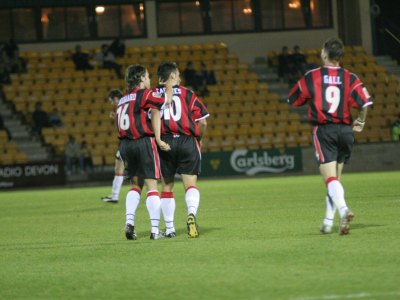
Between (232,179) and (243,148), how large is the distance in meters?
2.33

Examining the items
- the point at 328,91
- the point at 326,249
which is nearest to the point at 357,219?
the point at 328,91

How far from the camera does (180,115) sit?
39.2 ft

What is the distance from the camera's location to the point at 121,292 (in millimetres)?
7719

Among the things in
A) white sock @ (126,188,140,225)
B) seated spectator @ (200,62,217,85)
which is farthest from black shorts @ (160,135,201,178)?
seated spectator @ (200,62,217,85)

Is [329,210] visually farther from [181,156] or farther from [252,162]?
[252,162]

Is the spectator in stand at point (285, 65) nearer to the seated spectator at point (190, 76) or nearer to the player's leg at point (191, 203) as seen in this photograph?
the seated spectator at point (190, 76)

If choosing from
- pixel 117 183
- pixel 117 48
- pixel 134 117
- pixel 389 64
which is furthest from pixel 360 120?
pixel 389 64

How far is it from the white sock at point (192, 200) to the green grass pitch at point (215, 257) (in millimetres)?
353

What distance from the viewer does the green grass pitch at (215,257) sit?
7613 mm

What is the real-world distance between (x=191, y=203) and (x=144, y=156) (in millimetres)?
803

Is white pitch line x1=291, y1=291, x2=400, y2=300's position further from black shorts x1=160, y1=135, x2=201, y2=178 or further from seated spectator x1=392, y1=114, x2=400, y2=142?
seated spectator x1=392, y1=114, x2=400, y2=142

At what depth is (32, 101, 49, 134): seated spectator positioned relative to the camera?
3544 centimetres

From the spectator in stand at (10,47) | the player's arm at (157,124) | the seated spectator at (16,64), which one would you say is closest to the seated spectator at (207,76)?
the seated spectator at (16,64)

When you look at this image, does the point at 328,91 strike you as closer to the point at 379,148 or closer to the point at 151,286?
the point at 151,286
